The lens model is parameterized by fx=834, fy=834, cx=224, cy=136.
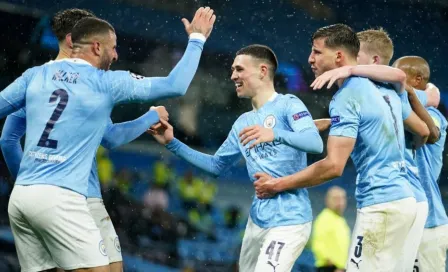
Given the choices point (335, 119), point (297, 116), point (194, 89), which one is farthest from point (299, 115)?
point (194, 89)

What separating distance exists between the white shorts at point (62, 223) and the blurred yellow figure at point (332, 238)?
4.42 meters

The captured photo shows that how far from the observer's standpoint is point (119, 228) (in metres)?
8.85

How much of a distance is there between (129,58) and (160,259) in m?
2.36

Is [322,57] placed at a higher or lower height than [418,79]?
lower

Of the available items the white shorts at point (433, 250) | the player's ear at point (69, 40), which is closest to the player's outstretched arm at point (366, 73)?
the white shorts at point (433, 250)

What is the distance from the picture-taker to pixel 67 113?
3598 mm

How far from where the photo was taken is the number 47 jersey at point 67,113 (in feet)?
11.7

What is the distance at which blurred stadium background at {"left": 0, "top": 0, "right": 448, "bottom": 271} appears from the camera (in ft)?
29.4

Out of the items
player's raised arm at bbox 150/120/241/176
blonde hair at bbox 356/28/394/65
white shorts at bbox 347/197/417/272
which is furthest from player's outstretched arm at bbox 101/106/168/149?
white shorts at bbox 347/197/417/272

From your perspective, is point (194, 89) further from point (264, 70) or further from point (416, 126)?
point (416, 126)

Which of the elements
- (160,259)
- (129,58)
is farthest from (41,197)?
(129,58)

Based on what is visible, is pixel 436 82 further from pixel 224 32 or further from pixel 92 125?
pixel 92 125

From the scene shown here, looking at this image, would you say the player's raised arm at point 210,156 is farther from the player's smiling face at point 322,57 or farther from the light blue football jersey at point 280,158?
the player's smiling face at point 322,57

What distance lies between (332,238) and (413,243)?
3.80 meters
